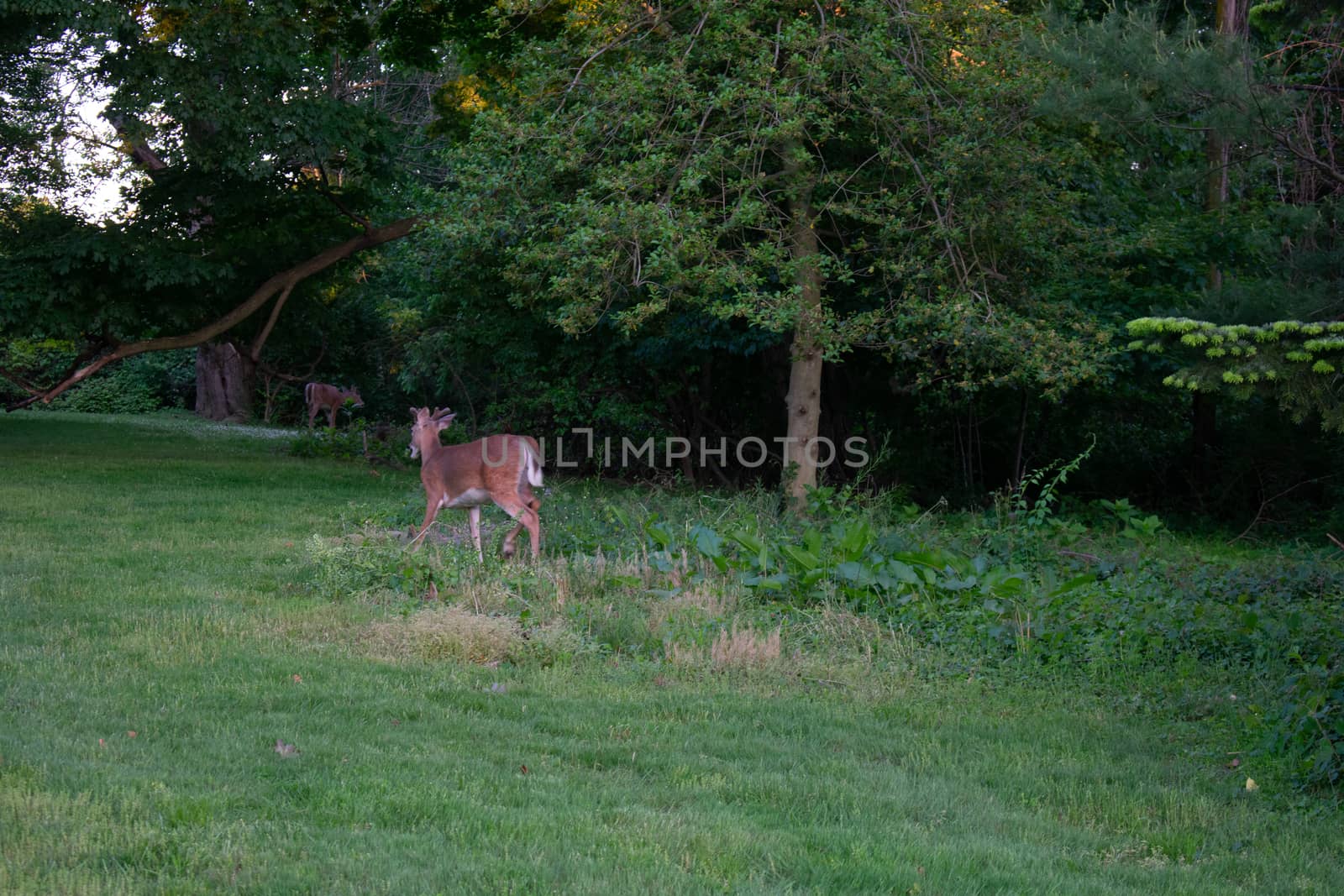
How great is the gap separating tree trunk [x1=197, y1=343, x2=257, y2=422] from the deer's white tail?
23.9 m

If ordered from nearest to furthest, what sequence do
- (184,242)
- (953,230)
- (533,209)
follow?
1. (953,230)
2. (533,209)
3. (184,242)

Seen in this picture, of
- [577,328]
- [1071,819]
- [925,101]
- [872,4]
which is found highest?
[872,4]

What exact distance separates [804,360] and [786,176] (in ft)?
7.67

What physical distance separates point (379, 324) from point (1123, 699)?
2836cm

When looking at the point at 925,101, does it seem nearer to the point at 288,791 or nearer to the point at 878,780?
the point at 878,780

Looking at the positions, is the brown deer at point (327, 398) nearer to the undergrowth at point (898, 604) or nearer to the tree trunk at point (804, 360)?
the tree trunk at point (804, 360)

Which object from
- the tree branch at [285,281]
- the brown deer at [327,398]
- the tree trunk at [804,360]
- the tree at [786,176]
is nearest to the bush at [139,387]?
the brown deer at [327,398]

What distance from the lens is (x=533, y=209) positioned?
14484 mm

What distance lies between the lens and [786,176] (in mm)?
13938

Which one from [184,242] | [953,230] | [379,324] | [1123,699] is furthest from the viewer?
[379,324]

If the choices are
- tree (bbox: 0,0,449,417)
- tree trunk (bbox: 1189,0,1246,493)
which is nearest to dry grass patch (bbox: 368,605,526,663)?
tree (bbox: 0,0,449,417)

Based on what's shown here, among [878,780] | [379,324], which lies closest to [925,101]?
[878,780]

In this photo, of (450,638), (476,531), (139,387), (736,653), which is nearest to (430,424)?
(476,531)

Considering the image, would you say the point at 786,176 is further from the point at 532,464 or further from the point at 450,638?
the point at 450,638
